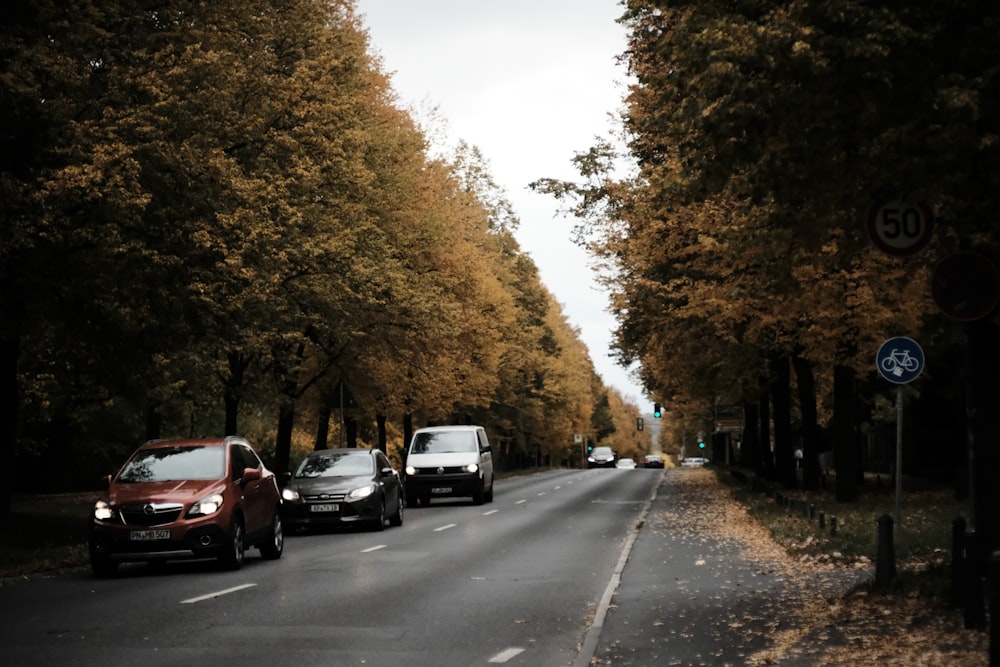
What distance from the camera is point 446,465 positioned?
114 ft

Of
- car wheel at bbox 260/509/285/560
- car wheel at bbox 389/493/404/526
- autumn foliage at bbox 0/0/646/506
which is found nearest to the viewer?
car wheel at bbox 260/509/285/560

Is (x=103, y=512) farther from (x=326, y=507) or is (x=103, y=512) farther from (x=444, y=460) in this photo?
(x=444, y=460)

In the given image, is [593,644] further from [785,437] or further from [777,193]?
[785,437]

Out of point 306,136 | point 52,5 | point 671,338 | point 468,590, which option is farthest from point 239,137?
point 468,590

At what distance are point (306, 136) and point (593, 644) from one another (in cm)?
1921

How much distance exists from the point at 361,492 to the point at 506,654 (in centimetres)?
1500

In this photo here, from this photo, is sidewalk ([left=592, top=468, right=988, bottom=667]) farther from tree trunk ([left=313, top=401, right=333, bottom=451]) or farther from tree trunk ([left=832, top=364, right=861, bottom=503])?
tree trunk ([left=313, top=401, right=333, bottom=451])

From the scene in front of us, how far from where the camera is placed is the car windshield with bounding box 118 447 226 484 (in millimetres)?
17281

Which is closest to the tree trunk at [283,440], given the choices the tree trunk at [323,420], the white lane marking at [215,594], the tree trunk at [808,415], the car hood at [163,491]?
the tree trunk at [323,420]

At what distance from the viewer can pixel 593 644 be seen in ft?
33.2

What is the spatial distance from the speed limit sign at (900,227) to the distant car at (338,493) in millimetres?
14921

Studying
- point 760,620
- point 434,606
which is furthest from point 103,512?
point 760,620

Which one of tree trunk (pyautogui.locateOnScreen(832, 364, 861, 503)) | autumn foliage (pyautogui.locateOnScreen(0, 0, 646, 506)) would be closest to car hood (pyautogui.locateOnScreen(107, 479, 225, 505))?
autumn foliage (pyautogui.locateOnScreen(0, 0, 646, 506))

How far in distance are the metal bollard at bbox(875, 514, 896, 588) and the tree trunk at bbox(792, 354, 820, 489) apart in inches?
701
